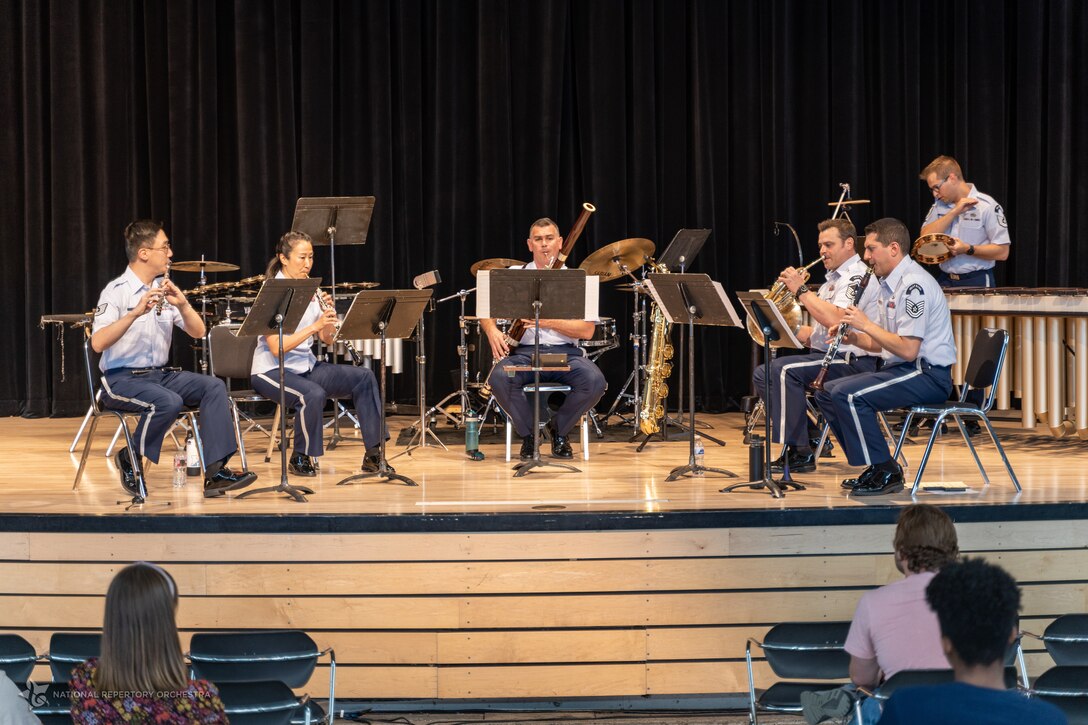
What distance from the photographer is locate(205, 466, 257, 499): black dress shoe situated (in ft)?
20.2

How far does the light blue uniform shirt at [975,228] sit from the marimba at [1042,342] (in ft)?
2.76

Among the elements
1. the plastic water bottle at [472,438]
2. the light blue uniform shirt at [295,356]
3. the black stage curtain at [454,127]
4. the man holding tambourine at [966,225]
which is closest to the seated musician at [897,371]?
the man holding tambourine at [966,225]

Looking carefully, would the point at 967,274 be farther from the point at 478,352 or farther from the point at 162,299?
the point at 162,299

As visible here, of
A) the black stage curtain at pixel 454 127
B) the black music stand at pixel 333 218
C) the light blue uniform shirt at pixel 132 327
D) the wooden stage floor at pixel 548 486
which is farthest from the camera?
the black stage curtain at pixel 454 127

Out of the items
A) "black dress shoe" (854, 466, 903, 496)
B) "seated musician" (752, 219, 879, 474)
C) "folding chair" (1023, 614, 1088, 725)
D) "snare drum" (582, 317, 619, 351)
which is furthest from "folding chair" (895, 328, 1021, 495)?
"snare drum" (582, 317, 619, 351)

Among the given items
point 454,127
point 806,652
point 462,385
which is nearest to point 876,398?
point 806,652

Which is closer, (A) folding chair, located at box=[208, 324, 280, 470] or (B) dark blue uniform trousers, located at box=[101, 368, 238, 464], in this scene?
(B) dark blue uniform trousers, located at box=[101, 368, 238, 464]

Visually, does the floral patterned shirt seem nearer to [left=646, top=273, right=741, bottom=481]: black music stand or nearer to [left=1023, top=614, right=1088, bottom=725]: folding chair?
[left=1023, top=614, right=1088, bottom=725]: folding chair

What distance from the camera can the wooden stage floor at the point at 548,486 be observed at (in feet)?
18.5

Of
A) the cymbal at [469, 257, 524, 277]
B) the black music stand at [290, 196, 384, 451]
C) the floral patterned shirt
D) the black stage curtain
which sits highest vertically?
the black stage curtain

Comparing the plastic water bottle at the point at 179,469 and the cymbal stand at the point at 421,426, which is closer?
the plastic water bottle at the point at 179,469

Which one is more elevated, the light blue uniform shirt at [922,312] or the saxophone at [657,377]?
the light blue uniform shirt at [922,312]

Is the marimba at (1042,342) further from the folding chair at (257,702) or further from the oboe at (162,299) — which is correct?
the folding chair at (257,702)

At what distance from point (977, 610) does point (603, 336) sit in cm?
620
